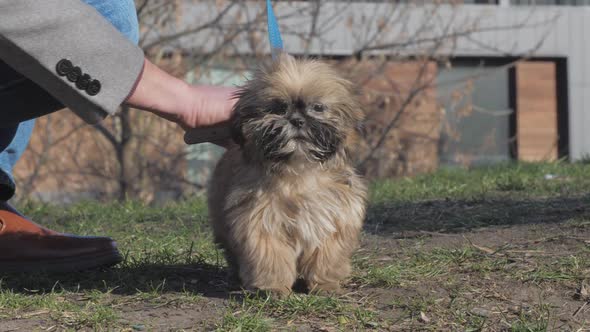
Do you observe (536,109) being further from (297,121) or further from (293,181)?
(297,121)

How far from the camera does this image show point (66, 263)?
A: 13.4ft

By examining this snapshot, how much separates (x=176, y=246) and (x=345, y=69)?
17.8ft

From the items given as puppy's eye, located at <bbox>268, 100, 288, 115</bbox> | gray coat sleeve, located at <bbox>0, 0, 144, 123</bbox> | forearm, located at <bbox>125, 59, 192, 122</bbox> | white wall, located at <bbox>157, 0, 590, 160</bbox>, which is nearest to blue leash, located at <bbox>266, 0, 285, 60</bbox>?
puppy's eye, located at <bbox>268, 100, 288, 115</bbox>

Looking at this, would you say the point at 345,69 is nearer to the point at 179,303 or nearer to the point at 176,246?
the point at 176,246

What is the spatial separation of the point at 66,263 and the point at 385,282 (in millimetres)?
1505

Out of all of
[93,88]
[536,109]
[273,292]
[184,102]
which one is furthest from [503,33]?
[93,88]

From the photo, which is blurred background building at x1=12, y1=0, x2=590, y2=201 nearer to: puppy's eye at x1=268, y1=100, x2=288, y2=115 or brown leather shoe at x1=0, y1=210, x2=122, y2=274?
brown leather shoe at x1=0, y1=210, x2=122, y2=274

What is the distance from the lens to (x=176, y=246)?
475 cm

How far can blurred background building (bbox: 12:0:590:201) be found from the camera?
9.66m

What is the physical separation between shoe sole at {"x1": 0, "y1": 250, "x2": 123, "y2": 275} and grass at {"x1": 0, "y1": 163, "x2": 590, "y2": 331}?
0.04 metres

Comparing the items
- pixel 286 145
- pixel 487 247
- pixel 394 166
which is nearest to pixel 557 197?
pixel 487 247

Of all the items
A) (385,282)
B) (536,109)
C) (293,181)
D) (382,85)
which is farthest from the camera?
(536,109)

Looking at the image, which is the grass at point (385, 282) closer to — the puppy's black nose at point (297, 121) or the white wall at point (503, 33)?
the puppy's black nose at point (297, 121)

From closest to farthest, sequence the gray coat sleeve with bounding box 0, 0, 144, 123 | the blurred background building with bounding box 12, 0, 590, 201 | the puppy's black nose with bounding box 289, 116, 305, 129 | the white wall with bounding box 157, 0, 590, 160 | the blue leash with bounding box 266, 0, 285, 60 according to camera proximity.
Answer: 1. the gray coat sleeve with bounding box 0, 0, 144, 123
2. the puppy's black nose with bounding box 289, 116, 305, 129
3. the blue leash with bounding box 266, 0, 285, 60
4. the blurred background building with bounding box 12, 0, 590, 201
5. the white wall with bounding box 157, 0, 590, 160
